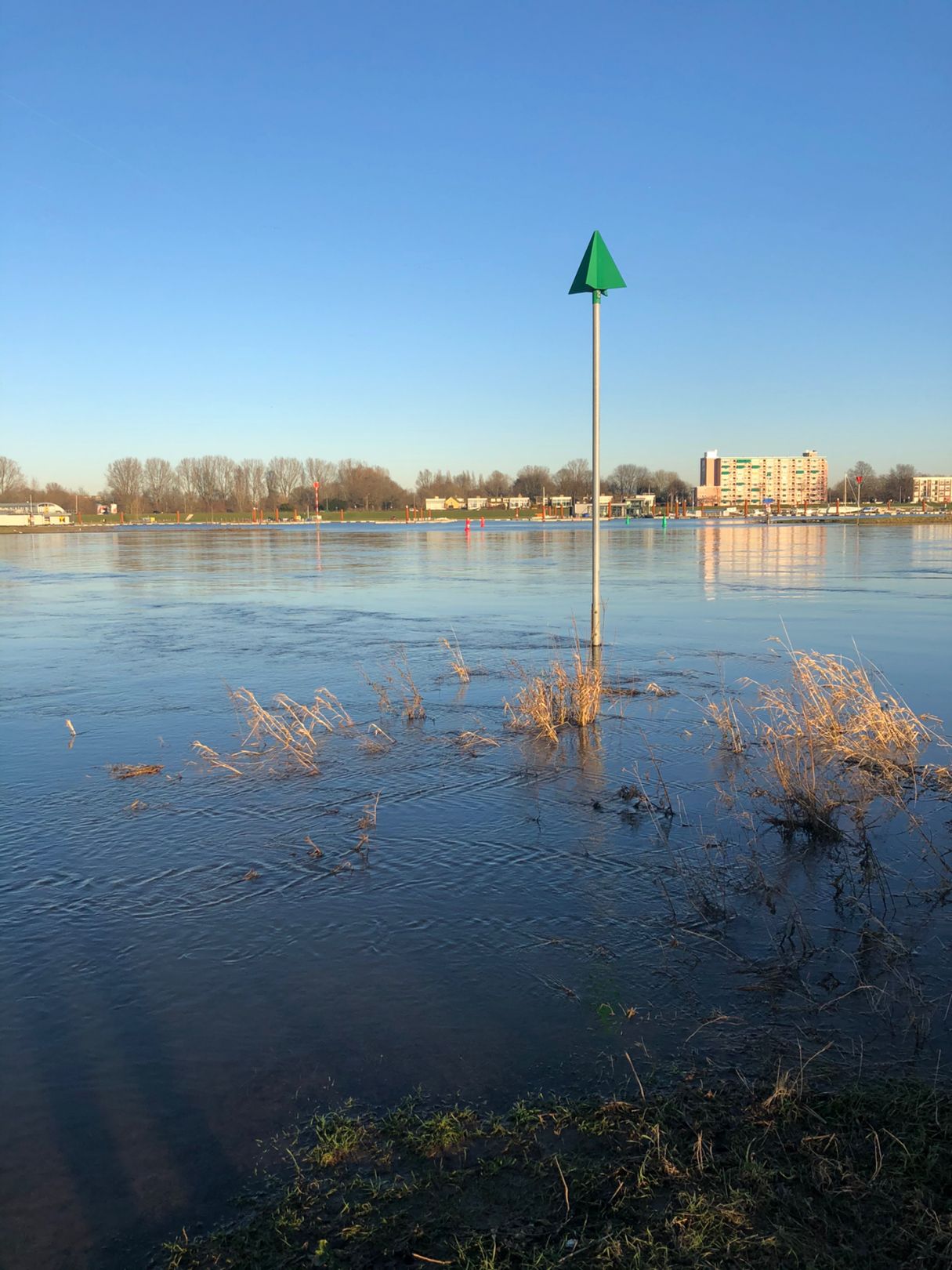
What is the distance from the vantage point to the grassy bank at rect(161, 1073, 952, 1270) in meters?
2.58

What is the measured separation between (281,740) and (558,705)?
9.18 ft

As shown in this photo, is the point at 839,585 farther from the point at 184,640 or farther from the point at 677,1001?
the point at 677,1001

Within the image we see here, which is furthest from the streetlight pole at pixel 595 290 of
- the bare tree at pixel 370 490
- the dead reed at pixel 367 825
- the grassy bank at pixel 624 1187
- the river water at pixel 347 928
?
the bare tree at pixel 370 490

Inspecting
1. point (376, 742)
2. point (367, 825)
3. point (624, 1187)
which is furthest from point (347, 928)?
point (376, 742)

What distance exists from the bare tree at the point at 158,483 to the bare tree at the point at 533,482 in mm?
63714

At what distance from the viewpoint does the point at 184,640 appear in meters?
15.2

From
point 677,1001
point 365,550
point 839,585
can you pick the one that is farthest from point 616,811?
point 365,550

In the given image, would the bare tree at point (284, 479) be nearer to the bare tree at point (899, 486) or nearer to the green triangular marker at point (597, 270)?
the bare tree at point (899, 486)

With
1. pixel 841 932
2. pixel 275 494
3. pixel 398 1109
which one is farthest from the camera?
pixel 275 494

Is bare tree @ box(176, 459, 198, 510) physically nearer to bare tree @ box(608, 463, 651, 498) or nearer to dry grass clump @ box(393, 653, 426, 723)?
bare tree @ box(608, 463, 651, 498)

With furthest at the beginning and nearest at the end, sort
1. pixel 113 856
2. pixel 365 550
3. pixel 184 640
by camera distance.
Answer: pixel 365 550 < pixel 184 640 < pixel 113 856

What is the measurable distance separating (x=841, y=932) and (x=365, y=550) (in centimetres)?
→ 4324

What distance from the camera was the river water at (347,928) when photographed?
3311mm

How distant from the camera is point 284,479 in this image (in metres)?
162
